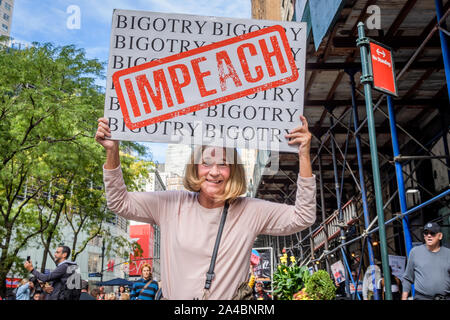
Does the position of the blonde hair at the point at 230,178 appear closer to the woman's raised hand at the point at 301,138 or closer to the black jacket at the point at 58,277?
the woman's raised hand at the point at 301,138

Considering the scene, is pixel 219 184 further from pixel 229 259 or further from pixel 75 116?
pixel 75 116

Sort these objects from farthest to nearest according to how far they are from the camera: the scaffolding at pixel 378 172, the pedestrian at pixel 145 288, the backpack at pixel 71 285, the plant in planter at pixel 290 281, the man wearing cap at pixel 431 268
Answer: the pedestrian at pixel 145 288
the backpack at pixel 71 285
the plant in planter at pixel 290 281
the man wearing cap at pixel 431 268
the scaffolding at pixel 378 172

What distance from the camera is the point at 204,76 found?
2.73 m

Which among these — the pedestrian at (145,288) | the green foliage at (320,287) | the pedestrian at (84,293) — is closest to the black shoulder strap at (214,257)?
the green foliage at (320,287)

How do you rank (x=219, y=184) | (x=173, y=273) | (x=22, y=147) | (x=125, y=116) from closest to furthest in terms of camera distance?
(x=173, y=273) < (x=219, y=184) < (x=125, y=116) < (x=22, y=147)

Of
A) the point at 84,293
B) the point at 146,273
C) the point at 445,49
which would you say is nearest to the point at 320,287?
the point at 445,49

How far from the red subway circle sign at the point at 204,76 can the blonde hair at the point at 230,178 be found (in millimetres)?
329

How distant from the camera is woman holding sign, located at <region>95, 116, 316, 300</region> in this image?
217 centimetres

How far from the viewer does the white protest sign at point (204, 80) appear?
8.54ft

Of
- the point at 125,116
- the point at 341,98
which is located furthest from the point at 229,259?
the point at 341,98

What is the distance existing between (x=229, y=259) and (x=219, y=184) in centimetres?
39

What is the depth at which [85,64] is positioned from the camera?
1478 centimetres

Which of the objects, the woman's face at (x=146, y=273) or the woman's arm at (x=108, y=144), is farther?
the woman's face at (x=146, y=273)
